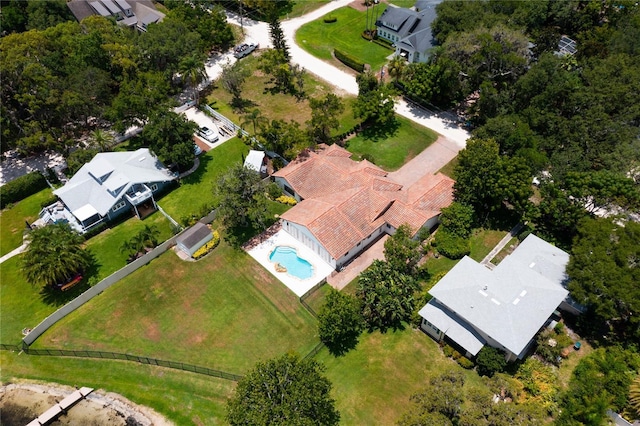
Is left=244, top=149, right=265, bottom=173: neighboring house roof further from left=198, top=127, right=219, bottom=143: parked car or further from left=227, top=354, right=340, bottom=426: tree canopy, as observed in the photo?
left=227, top=354, right=340, bottom=426: tree canopy

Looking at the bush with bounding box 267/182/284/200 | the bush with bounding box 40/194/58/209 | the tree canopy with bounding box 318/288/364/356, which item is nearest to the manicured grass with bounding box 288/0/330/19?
the bush with bounding box 267/182/284/200

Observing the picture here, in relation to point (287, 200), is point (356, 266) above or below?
below

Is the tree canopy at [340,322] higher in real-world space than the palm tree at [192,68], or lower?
lower

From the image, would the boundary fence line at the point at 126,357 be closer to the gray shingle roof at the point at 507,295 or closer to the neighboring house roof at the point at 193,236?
the neighboring house roof at the point at 193,236

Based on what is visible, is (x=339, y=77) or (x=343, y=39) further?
(x=343, y=39)

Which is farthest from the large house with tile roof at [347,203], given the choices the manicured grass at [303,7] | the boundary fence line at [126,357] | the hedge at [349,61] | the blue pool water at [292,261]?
the manicured grass at [303,7]

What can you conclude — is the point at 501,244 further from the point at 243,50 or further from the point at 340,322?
the point at 243,50

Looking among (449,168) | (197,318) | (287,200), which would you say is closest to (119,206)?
(197,318)
